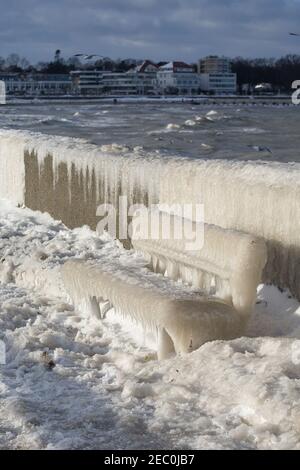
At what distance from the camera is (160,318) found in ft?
17.8

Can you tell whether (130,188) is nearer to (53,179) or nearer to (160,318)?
(53,179)

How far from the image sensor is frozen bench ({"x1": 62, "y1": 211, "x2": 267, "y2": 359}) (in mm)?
5383

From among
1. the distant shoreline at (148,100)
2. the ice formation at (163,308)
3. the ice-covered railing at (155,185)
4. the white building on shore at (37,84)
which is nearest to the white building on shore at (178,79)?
the white building on shore at (37,84)

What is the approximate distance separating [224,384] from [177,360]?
52 cm

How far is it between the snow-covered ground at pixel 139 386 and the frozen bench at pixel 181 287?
0.71 feet

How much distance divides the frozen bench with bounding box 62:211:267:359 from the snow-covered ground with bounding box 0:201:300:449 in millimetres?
218

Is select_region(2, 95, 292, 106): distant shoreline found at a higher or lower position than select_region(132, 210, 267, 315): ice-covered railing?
lower

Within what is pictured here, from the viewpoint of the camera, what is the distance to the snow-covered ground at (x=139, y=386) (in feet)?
13.9

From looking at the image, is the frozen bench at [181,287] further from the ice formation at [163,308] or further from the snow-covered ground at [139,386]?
the snow-covered ground at [139,386]

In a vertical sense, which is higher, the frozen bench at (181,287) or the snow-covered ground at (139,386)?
the frozen bench at (181,287)

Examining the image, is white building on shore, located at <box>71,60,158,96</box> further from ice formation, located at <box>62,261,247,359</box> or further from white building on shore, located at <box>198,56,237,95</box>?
ice formation, located at <box>62,261,247,359</box>

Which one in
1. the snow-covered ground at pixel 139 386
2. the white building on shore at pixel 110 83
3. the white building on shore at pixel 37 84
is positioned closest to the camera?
the snow-covered ground at pixel 139 386

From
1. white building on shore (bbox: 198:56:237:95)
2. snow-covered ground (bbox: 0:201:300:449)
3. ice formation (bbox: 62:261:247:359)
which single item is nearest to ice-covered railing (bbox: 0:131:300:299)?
snow-covered ground (bbox: 0:201:300:449)

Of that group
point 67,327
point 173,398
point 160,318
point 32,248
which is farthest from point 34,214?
point 173,398
